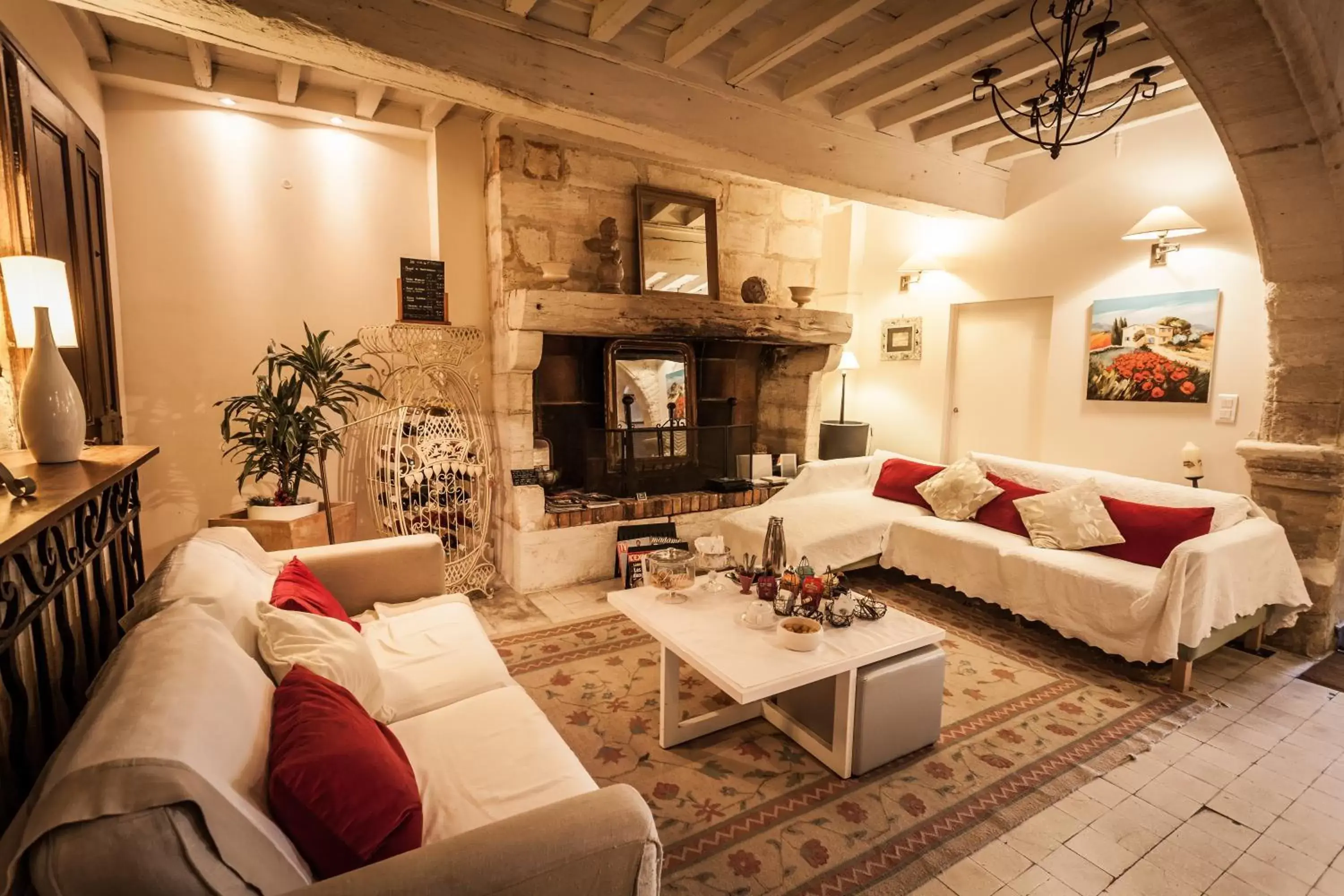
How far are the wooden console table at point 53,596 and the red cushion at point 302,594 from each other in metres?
0.40

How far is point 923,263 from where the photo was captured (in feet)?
15.6

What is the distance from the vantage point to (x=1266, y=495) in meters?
3.20

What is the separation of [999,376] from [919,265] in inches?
39.3

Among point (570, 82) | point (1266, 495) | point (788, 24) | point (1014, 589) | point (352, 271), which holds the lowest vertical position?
point (1014, 589)

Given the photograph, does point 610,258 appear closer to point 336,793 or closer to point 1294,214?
point 1294,214

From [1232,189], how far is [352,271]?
16.0 feet

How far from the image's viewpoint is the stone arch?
2020mm

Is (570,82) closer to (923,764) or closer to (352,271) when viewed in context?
(352,271)

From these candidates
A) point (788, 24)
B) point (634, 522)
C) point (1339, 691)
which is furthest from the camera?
point (634, 522)

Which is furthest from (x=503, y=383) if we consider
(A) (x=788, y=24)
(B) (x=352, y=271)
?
(A) (x=788, y=24)

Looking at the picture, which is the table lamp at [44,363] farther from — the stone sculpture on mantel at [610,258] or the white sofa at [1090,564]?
the white sofa at [1090,564]

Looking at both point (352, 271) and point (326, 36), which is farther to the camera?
point (352, 271)

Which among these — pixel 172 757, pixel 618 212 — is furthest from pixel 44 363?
pixel 618 212

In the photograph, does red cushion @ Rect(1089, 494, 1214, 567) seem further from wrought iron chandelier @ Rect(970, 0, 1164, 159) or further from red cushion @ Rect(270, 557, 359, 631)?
red cushion @ Rect(270, 557, 359, 631)
